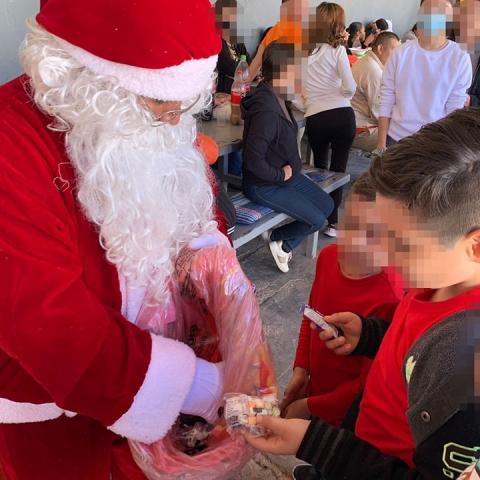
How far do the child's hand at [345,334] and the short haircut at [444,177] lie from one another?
466 mm

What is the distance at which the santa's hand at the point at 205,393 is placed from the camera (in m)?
1.11

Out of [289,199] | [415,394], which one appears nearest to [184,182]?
[415,394]

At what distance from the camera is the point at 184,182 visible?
122 centimetres

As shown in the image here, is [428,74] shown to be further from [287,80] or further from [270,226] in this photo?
[270,226]

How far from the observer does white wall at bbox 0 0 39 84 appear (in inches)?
75.5

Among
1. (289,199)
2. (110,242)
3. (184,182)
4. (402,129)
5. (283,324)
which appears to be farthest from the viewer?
(402,129)

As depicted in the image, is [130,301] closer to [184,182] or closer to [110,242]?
[110,242]

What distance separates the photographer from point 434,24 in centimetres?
309

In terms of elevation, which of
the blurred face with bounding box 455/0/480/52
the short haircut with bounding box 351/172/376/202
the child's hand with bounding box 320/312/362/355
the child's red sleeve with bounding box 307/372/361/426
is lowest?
the child's red sleeve with bounding box 307/372/361/426

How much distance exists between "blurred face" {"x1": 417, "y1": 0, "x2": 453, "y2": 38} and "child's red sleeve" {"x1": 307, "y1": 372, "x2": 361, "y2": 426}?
2.56 m

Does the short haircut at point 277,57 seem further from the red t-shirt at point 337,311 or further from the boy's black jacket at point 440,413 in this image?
the boy's black jacket at point 440,413

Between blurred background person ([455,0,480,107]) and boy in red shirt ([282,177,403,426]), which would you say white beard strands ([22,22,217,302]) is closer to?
boy in red shirt ([282,177,403,426])

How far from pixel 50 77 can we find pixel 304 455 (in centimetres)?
84

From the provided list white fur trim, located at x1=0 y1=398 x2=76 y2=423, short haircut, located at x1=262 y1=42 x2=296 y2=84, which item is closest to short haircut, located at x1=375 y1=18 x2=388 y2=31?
short haircut, located at x1=262 y1=42 x2=296 y2=84
